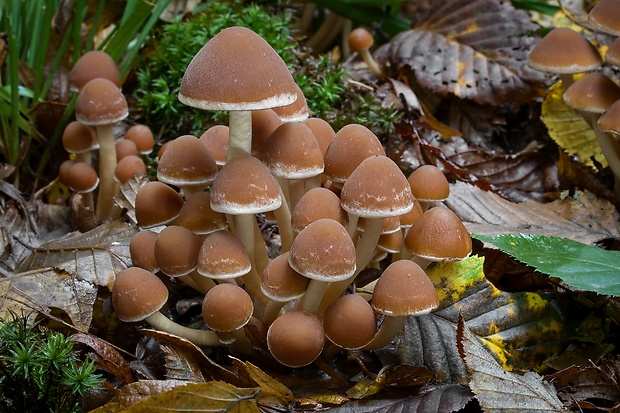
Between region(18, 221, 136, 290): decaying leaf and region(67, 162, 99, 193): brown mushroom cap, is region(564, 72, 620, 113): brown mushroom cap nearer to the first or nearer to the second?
region(18, 221, 136, 290): decaying leaf

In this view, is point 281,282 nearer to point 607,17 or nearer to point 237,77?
point 237,77

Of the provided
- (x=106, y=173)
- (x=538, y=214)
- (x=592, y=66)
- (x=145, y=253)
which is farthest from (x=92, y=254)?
(x=592, y=66)

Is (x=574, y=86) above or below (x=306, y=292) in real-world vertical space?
above

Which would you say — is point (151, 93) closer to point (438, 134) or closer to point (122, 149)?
point (122, 149)

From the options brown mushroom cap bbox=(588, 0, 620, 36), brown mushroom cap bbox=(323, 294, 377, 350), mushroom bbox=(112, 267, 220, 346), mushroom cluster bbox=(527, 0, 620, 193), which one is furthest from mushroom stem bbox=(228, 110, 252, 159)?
brown mushroom cap bbox=(588, 0, 620, 36)

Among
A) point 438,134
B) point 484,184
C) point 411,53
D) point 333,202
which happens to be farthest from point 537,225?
point 411,53

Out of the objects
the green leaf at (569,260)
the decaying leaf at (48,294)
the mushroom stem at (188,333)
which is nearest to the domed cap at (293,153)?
the mushroom stem at (188,333)

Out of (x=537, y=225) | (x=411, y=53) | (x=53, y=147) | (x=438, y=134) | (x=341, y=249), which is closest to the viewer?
(x=341, y=249)
